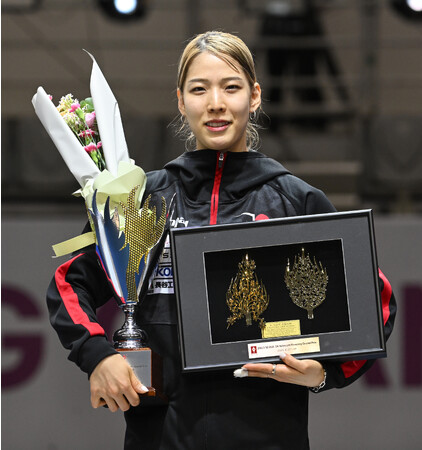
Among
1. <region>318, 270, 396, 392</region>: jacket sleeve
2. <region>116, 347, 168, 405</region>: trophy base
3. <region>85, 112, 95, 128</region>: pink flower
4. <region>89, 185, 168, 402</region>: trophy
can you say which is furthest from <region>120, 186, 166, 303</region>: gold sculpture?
<region>318, 270, 396, 392</region>: jacket sleeve

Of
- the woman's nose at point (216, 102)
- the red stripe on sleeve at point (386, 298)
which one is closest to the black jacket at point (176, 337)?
the red stripe on sleeve at point (386, 298)

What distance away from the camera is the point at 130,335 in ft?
4.91

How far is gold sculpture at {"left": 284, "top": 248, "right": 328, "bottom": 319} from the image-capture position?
149 centimetres

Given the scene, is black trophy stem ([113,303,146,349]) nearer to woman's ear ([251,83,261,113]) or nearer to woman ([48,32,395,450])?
woman ([48,32,395,450])

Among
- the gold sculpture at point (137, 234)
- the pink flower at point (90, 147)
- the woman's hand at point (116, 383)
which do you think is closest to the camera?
the woman's hand at point (116, 383)

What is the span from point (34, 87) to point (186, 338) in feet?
13.4

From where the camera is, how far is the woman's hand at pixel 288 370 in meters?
1.44

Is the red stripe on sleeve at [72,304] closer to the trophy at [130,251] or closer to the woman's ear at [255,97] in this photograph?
the trophy at [130,251]

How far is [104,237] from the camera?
1.55 metres

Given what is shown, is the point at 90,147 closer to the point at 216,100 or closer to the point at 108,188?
the point at 108,188

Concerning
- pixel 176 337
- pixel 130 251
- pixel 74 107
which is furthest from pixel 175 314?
pixel 74 107

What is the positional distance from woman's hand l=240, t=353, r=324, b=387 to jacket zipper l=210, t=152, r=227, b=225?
11.8 inches

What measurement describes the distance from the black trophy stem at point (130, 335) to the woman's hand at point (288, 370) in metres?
0.19

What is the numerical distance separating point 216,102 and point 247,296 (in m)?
0.37
